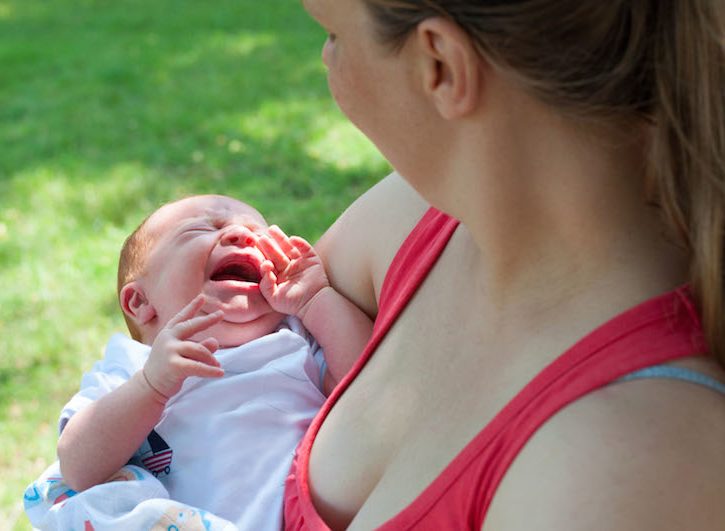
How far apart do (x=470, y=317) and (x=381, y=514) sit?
11.0 inches

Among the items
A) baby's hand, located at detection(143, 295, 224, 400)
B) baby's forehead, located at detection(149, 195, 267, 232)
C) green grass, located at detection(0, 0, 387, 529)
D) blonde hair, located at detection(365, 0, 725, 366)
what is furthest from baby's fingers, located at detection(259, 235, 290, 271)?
green grass, located at detection(0, 0, 387, 529)

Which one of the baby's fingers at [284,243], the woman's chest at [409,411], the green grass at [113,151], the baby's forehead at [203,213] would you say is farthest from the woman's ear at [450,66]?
the green grass at [113,151]

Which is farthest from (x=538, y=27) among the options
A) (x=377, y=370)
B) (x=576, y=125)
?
(x=377, y=370)

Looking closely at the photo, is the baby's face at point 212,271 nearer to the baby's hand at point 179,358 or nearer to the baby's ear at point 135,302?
the baby's ear at point 135,302

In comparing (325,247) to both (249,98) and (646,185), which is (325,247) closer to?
(646,185)

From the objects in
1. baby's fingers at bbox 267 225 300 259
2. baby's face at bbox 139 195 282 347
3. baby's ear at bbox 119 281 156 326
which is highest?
baby's fingers at bbox 267 225 300 259

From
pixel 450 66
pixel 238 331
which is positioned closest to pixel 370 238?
pixel 238 331

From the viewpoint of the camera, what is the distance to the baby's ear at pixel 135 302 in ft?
6.95

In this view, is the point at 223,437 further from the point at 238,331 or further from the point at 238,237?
the point at 238,237

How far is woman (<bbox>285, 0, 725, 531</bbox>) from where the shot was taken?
1.13 meters

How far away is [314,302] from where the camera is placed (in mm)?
1949

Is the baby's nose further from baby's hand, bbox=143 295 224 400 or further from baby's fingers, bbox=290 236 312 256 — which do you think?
baby's hand, bbox=143 295 224 400

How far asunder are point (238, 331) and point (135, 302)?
254 mm

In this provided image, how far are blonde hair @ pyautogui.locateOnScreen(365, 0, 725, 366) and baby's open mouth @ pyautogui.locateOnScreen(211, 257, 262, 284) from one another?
0.95 meters
